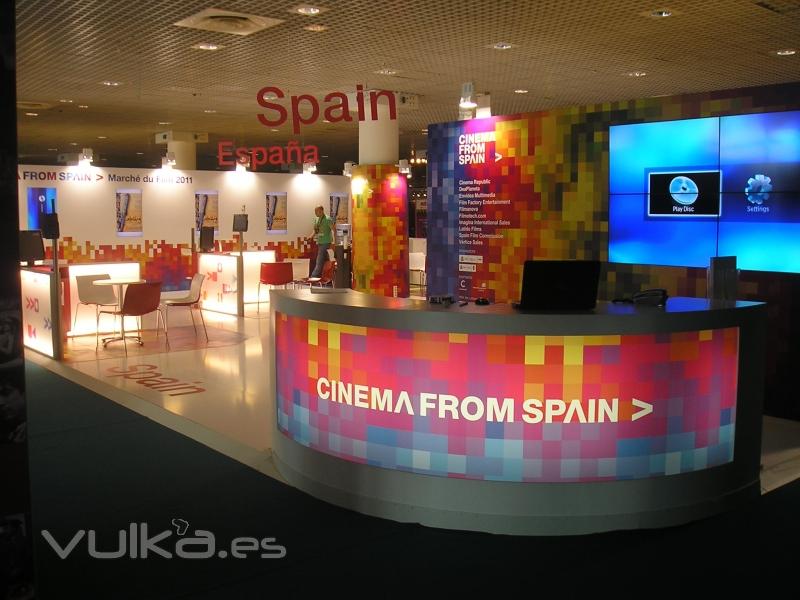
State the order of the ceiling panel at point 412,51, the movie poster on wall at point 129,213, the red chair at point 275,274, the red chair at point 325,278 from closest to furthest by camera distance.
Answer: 1. the ceiling panel at point 412,51
2. the red chair at point 275,274
3. the red chair at point 325,278
4. the movie poster on wall at point 129,213

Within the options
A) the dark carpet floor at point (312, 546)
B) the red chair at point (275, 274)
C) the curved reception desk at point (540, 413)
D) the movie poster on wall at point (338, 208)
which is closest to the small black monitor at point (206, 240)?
the red chair at point (275, 274)

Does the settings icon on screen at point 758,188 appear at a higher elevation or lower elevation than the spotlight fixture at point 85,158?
lower

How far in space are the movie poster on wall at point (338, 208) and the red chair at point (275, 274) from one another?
4211 millimetres

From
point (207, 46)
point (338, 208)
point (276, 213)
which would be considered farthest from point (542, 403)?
point (338, 208)

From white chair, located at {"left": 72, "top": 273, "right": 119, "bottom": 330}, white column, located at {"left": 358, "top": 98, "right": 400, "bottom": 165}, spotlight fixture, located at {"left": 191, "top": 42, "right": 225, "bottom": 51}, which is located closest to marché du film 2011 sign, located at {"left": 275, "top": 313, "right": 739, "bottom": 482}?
spotlight fixture, located at {"left": 191, "top": 42, "right": 225, "bottom": 51}

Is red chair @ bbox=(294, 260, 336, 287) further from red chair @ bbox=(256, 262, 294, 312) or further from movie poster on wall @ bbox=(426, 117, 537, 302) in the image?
movie poster on wall @ bbox=(426, 117, 537, 302)

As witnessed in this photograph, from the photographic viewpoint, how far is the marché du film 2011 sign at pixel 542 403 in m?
4.09

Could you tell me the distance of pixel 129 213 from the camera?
49.3 ft

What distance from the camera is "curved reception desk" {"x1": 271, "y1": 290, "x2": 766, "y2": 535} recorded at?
4090mm

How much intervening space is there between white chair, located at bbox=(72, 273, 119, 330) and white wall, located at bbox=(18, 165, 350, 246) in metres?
4.33

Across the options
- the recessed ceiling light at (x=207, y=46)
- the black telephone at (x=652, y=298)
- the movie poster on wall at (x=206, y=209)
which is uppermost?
the recessed ceiling light at (x=207, y=46)

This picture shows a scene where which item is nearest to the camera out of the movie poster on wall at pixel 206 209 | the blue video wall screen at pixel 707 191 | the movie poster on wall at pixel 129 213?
the blue video wall screen at pixel 707 191

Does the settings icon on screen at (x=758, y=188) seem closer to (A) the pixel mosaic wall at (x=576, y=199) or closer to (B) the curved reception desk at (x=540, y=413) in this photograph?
(A) the pixel mosaic wall at (x=576, y=199)

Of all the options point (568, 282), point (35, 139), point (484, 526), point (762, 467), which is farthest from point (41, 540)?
point (35, 139)
